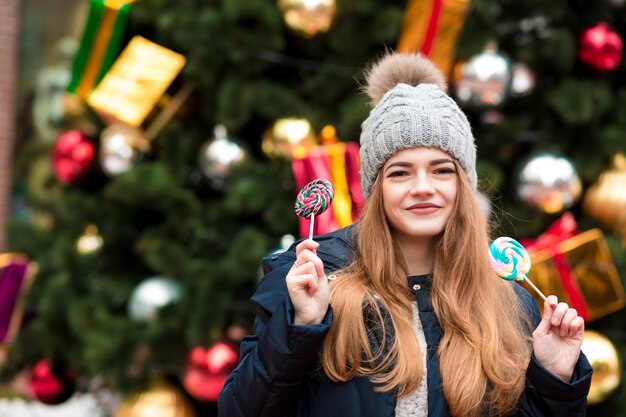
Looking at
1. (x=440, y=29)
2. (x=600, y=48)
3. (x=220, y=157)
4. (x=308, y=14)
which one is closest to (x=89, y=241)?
(x=220, y=157)

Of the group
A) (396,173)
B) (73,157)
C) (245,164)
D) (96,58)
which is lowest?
(396,173)

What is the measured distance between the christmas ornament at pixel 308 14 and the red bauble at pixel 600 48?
4.68 feet

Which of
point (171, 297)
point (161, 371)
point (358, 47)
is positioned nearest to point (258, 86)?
point (358, 47)

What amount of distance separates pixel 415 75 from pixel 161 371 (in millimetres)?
3252

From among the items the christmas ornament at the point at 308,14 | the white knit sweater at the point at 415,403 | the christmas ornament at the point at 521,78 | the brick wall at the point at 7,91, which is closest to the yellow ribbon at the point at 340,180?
the christmas ornament at the point at 308,14

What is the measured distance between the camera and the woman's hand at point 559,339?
265cm

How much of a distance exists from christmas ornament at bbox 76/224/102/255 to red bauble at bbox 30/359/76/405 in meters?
0.74

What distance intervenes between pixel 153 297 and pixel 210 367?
51 centimetres

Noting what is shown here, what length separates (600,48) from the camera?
5.66 metres

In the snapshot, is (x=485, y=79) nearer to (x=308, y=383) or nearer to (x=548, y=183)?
(x=548, y=183)

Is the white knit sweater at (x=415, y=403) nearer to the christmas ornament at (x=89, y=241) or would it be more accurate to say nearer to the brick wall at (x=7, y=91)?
the christmas ornament at (x=89, y=241)

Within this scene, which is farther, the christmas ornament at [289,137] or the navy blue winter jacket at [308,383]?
the christmas ornament at [289,137]

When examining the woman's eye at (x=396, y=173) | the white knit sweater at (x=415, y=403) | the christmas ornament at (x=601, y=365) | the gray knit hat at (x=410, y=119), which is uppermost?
the gray knit hat at (x=410, y=119)

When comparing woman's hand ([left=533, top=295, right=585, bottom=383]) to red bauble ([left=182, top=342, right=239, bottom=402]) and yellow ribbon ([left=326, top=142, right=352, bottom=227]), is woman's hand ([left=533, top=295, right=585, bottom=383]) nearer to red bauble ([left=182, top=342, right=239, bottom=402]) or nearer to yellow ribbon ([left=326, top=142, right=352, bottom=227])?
yellow ribbon ([left=326, top=142, right=352, bottom=227])
